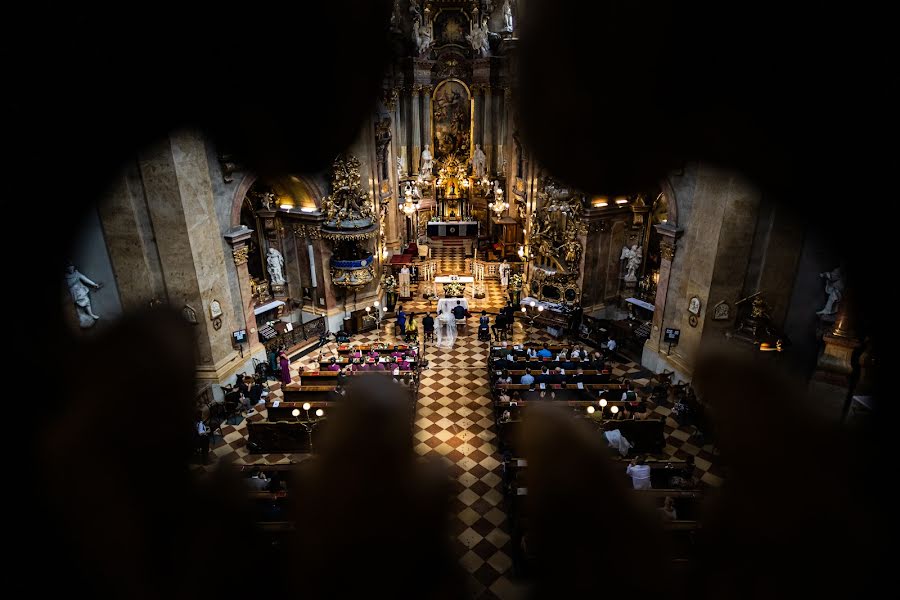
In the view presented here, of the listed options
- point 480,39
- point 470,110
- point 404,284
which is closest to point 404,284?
point 404,284

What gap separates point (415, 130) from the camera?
36.5m

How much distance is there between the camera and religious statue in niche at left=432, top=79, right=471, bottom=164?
3681 centimetres

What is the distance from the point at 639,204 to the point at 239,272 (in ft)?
52.9

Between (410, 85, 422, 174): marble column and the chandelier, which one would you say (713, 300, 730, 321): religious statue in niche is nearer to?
the chandelier

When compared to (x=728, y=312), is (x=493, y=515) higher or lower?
lower

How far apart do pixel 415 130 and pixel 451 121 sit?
304 cm

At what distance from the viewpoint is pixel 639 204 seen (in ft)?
69.2

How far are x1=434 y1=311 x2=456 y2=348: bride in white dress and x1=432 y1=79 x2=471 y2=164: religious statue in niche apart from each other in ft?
62.6

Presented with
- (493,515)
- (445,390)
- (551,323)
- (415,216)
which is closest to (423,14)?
(415,216)

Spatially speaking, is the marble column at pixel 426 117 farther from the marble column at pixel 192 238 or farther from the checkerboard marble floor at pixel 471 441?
the marble column at pixel 192 238

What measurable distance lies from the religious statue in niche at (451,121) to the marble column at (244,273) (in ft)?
74.9

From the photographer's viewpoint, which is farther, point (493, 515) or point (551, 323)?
point (551, 323)

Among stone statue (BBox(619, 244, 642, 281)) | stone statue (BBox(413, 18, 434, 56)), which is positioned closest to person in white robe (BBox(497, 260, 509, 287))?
stone statue (BBox(619, 244, 642, 281))

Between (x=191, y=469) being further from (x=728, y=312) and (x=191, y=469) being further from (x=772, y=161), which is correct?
(x=728, y=312)
